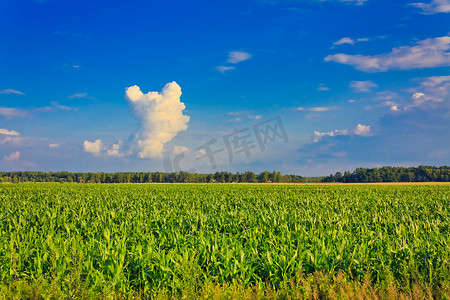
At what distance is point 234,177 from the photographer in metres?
166

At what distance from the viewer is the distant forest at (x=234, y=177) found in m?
121

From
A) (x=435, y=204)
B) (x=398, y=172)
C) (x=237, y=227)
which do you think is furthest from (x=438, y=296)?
(x=398, y=172)

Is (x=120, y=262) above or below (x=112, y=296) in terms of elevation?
above

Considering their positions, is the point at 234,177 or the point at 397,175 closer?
the point at 397,175

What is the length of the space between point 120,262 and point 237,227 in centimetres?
517

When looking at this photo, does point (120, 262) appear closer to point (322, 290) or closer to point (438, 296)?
point (322, 290)

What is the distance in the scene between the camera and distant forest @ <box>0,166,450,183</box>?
121375mm

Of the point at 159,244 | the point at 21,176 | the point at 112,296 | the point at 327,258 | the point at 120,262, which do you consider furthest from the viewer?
the point at 21,176

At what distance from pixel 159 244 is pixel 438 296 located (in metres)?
6.26

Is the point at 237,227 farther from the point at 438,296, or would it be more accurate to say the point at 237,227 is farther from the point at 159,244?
the point at 438,296

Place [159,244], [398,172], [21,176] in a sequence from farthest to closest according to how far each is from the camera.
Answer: [21,176], [398,172], [159,244]

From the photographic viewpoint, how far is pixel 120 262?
6.11 metres

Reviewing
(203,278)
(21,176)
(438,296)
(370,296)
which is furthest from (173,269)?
(21,176)

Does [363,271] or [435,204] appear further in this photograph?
[435,204]
